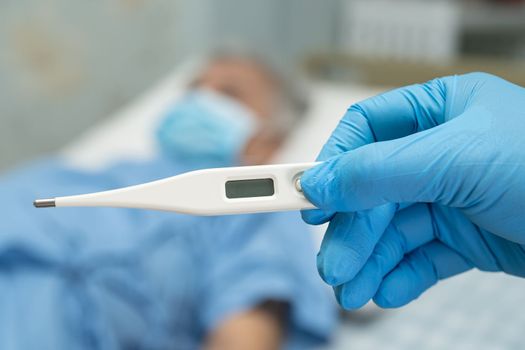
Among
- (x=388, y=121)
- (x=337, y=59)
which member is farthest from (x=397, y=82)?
(x=388, y=121)

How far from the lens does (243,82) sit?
1640 mm

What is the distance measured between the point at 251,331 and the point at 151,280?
0.66ft

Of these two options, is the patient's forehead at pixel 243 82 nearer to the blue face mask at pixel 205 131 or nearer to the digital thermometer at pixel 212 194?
the blue face mask at pixel 205 131

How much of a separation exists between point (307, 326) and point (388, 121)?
570mm

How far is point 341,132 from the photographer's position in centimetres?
60

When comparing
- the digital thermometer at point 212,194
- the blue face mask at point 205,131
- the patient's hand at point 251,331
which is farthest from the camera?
the blue face mask at point 205,131

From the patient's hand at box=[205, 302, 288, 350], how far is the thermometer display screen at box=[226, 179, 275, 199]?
56cm

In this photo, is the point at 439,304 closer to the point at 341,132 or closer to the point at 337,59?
the point at 341,132

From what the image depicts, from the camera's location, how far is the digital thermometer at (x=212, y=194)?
0.51 metres

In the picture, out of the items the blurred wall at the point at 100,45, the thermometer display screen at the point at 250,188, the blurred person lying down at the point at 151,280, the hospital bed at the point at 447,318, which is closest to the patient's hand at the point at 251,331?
the blurred person lying down at the point at 151,280

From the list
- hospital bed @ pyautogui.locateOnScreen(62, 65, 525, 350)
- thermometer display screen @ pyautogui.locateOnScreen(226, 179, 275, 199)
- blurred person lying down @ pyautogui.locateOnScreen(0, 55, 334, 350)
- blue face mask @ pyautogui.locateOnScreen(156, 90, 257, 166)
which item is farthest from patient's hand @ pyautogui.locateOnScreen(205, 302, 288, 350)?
thermometer display screen @ pyautogui.locateOnScreen(226, 179, 275, 199)

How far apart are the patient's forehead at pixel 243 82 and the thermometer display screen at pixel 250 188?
1.09m

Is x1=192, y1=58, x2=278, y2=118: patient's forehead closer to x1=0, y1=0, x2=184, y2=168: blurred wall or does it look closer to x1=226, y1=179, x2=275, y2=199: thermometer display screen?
x1=0, y1=0, x2=184, y2=168: blurred wall

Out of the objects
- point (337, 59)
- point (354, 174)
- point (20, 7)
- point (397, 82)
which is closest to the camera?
point (354, 174)
